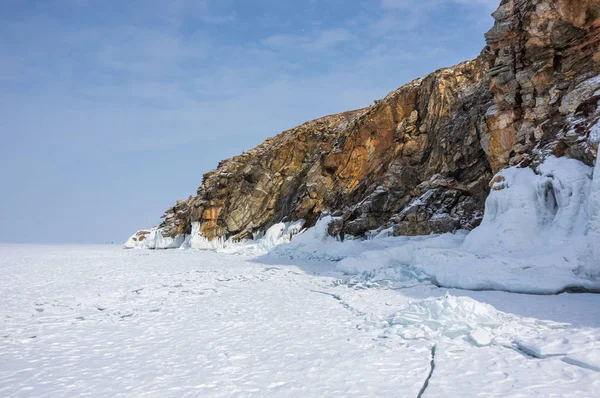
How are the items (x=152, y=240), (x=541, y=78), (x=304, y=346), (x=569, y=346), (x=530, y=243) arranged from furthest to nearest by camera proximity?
(x=152, y=240) < (x=541, y=78) < (x=530, y=243) < (x=304, y=346) < (x=569, y=346)

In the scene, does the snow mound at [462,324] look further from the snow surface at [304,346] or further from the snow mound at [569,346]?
the snow mound at [569,346]

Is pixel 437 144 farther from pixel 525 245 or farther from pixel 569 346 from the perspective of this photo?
pixel 569 346

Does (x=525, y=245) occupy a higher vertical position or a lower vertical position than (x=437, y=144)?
lower

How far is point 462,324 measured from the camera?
6.85m

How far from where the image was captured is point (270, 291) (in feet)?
42.4

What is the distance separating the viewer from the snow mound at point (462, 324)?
21.2ft

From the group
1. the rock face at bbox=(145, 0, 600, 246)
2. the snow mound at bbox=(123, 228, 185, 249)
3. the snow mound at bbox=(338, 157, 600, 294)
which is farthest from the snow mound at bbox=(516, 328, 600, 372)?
the snow mound at bbox=(123, 228, 185, 249)

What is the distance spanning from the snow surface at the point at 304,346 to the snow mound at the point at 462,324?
1.0 inches

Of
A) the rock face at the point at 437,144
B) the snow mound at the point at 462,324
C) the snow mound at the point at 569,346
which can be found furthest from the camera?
the rock face at the point at 437,144

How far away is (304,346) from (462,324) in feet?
9.67

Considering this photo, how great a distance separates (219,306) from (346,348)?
509cm

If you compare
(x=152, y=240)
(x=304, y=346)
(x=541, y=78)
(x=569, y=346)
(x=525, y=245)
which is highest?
(x=541, y=78)

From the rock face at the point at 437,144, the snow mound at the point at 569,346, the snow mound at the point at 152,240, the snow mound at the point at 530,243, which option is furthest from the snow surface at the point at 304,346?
the snow mound at the point at 152,240

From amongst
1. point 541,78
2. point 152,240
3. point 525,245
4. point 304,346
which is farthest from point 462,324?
point 152,240
